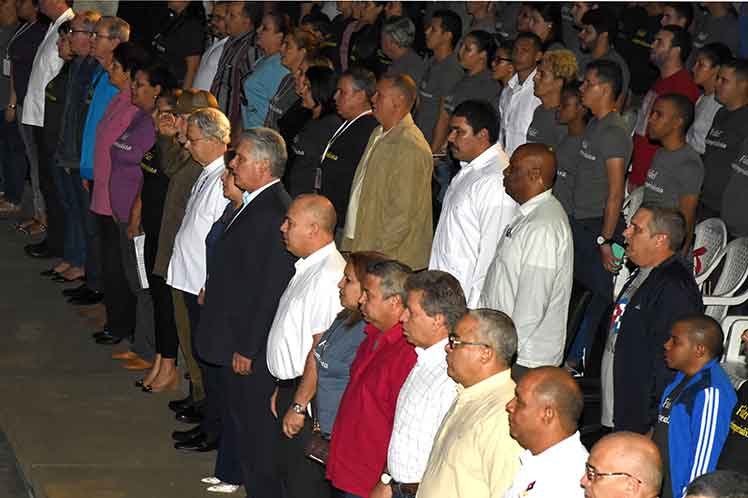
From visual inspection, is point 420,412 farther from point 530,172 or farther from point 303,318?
point 530,172

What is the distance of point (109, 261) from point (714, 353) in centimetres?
546

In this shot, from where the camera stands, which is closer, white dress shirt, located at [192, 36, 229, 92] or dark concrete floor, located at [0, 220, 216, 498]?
dark concrete floor, located at [0, 220, 216, 498]

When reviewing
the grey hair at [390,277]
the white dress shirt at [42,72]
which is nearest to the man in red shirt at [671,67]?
the white dress shirt at [42,72]

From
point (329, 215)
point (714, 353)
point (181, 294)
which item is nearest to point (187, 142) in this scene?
point (181, 294)

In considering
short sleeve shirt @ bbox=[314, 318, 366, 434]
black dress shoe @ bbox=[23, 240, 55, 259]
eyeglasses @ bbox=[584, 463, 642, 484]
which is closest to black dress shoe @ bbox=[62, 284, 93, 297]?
black dress shoe @ bbox=[23, 240, 55, 259]

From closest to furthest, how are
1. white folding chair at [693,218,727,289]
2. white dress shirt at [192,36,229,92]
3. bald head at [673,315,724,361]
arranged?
1. bald head at [673,315,724,361]
2. white folding chair at [693,218,727,289]
3. white dress shirt at [192,36,229,92]

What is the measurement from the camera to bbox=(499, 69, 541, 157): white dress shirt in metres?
10.9

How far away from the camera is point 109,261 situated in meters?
10.8

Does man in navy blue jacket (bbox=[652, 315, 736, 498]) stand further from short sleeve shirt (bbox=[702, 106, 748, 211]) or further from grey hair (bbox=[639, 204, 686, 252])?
short sleeve shirt (bbox=[702, 106, 748, 211])

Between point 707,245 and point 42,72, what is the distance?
6034 mm

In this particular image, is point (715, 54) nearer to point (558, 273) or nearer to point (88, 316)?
point (558, 273)

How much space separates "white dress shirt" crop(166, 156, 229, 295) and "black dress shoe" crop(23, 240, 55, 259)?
4.58 metres

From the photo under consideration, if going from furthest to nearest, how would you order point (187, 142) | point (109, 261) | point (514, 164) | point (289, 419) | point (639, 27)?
1. point (639, 27)
2. point (109, 261)
3. point (187, 142)
4. point (514, 164)
5. point (289, 419)

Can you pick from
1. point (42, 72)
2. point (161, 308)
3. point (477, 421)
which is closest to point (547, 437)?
point (477, 421)
